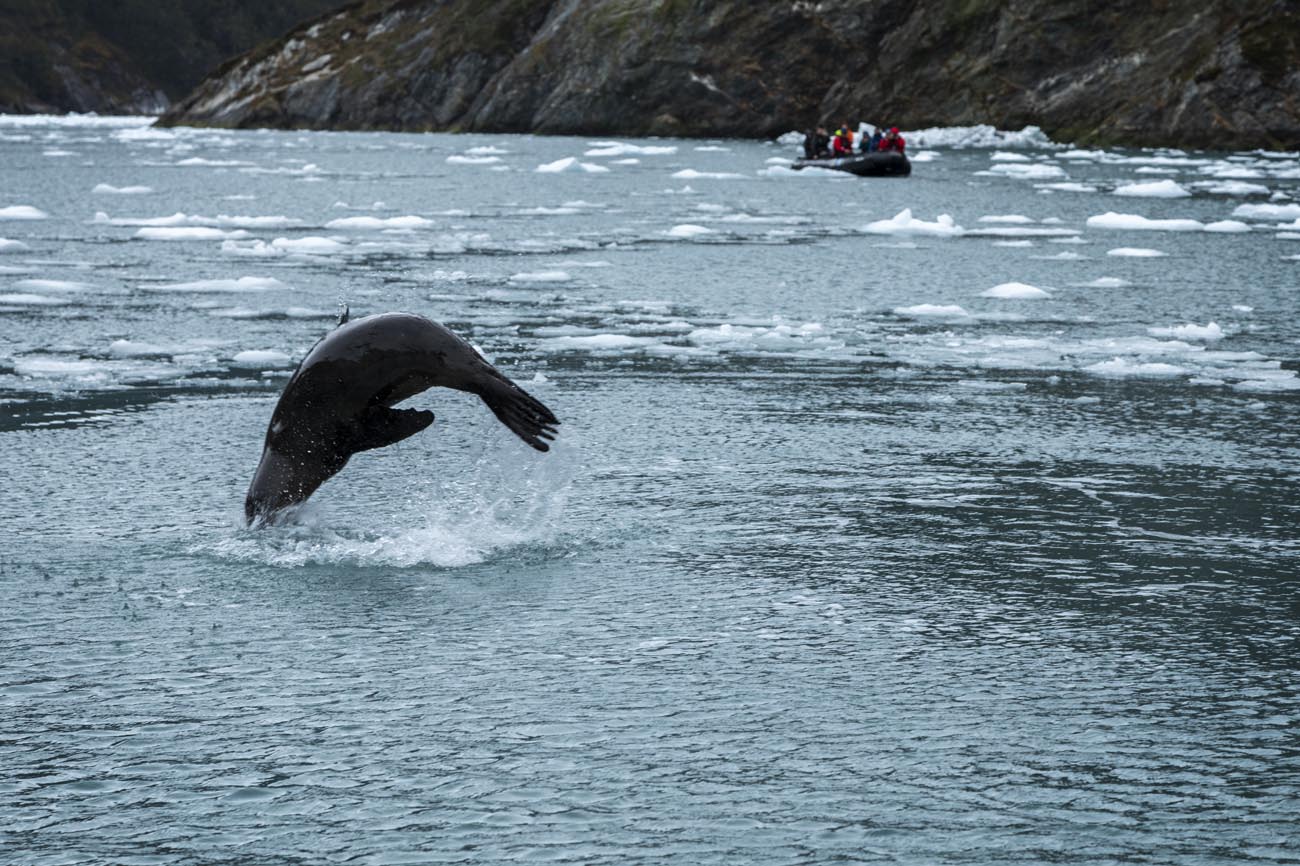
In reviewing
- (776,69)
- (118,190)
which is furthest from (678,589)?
(776,69)

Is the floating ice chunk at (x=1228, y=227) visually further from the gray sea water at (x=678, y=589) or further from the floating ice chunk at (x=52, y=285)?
the floating ice chunk at (x=52, y=285)

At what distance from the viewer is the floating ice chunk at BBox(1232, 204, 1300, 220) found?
34.2 meters

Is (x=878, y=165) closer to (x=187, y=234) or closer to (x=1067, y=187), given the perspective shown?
(x=1067, y=187)

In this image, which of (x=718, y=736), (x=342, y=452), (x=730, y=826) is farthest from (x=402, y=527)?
(x=730, y=826)

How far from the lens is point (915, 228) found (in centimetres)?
3153

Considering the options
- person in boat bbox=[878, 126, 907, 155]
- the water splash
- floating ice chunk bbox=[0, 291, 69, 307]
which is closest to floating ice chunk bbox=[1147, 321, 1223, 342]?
the water splash

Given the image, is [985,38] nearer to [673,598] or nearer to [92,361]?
[92,361]

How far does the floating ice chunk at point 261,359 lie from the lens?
16.4 metres

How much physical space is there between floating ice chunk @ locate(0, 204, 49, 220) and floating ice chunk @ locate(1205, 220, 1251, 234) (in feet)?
75.7

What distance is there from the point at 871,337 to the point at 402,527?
364 inches

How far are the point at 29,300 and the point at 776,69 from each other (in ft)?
234

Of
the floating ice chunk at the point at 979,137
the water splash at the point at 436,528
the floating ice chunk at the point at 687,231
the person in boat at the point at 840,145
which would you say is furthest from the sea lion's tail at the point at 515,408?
the floating ice chunk at the point at 979,137

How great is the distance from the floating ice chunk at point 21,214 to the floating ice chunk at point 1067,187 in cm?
2438

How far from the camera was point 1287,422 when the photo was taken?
45.3 ft
